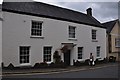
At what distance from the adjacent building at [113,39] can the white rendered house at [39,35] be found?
6.65 meters

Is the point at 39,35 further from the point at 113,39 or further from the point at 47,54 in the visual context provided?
the point at 113,39

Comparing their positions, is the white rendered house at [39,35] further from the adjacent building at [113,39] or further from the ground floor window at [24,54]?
the adjacent building at [113,39]

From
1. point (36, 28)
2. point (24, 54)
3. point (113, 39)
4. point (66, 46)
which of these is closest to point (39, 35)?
point (36, 28)

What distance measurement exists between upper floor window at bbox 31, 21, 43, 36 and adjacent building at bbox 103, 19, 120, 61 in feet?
51.3

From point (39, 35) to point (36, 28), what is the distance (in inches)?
32.5

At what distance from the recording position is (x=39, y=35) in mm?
19609

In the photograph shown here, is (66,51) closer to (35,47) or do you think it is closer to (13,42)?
(35,47)

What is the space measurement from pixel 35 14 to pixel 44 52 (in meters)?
4.09

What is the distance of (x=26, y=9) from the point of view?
1933cm

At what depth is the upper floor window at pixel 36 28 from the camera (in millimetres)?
19031

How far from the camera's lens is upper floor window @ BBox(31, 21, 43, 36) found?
749 inches

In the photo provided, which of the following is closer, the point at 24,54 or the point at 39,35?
the point at 24,54

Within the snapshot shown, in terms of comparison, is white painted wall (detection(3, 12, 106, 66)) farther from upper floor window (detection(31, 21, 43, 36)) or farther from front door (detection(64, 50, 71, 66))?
front door (detection(64, 50, 71, 66))

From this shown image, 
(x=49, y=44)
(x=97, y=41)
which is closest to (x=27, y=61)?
(x=49, y=44)
